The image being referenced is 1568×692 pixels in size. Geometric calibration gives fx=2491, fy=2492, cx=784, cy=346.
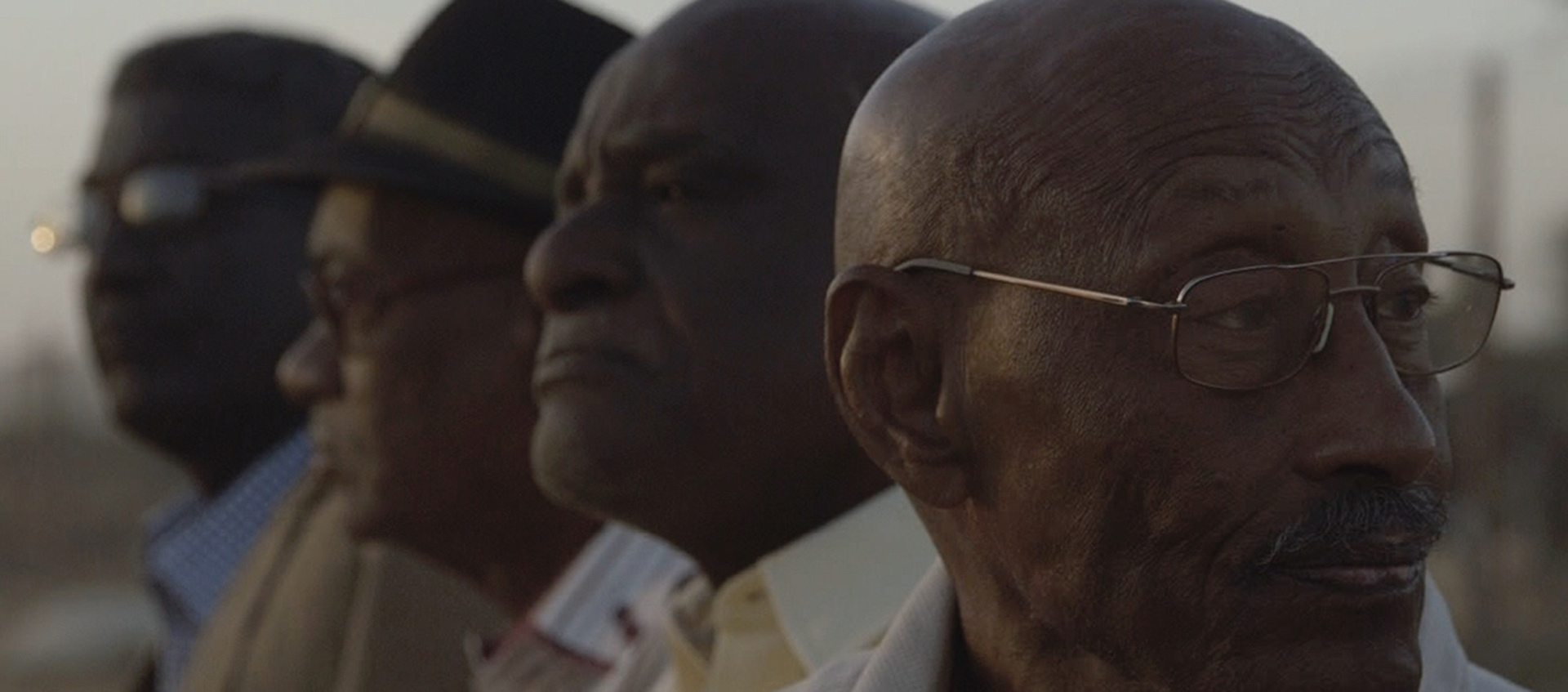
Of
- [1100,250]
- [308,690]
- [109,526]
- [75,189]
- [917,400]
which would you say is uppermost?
[1100,250]

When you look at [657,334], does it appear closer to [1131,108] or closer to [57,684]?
[1131,108]

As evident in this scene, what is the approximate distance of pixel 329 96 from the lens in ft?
20.4

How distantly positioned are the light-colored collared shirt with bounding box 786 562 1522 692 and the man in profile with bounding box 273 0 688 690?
5.71 ft

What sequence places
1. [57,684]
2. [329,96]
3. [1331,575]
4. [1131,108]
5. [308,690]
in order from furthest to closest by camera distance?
[57,684] < [329,96] < [308,690] < [1131,108] < [1331,575]

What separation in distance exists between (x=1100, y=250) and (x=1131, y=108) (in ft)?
0.42

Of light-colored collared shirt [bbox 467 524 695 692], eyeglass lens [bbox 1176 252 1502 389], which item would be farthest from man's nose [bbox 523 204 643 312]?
eyeglass lens [bbox 1176 252 1502 389]

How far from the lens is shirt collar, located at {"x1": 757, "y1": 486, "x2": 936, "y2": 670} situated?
9.73ft

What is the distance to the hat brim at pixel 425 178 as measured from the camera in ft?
13.7

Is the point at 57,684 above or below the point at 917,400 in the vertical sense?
below

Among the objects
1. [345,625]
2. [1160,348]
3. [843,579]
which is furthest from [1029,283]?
[345,625]

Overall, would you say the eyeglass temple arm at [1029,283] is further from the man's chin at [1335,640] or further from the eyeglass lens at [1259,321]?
the man's chin at [1335,640]

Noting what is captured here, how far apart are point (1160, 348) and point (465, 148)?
236 centimetres

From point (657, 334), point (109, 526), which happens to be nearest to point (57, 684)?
point (109, 526)

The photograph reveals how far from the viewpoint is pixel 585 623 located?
158 inches
